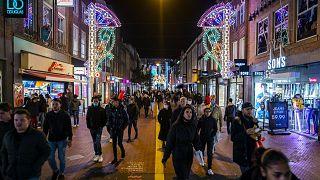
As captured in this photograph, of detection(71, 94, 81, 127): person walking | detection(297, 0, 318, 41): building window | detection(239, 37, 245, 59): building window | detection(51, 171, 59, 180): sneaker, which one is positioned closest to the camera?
detection(51, 171, 59, 180): sneaker

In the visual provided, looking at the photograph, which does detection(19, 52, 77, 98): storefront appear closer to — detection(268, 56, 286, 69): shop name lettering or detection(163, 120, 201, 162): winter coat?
detection(268, 56, 286, 69): shop name lettering

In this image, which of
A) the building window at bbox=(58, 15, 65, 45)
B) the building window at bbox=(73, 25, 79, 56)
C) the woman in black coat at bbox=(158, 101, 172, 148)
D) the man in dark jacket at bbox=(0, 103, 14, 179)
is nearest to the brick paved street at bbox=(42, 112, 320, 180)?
the woman in black coat at bbox=(158, 101, 172, 148)

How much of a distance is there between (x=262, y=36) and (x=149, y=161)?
14570 mm

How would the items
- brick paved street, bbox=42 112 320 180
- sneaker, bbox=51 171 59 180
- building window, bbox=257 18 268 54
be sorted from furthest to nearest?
building window, bbox=257 18 268 54 → brick paved street, bbox=42 112 320 180 → sneaker, bbox=51 171 59 180

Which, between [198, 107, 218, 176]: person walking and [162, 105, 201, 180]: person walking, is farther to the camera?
[198, 107, 218, 176]: person walking

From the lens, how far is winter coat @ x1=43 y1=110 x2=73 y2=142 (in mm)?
8055

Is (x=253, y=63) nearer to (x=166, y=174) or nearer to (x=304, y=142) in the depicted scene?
(x=304, y=142)

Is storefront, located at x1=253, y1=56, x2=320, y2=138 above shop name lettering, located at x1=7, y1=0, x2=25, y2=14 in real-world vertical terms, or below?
below

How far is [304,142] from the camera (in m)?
13.8

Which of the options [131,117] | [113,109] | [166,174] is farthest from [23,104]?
[166,174]

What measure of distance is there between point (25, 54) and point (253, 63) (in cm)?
1359

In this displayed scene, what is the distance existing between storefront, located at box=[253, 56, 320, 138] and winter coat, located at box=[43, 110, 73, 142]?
34.2 ft

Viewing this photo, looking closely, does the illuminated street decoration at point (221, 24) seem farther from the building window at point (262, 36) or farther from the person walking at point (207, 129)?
the person walking at point (207, 129)

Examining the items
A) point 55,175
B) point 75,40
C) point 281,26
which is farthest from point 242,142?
point 75,40
